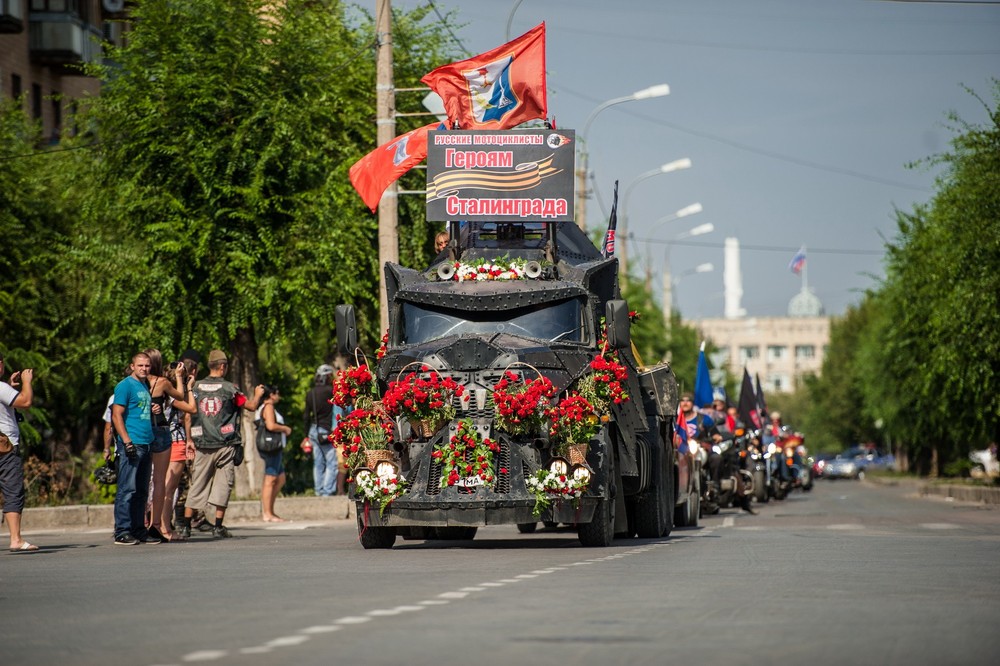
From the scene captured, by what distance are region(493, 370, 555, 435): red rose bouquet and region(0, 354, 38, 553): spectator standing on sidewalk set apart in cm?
469

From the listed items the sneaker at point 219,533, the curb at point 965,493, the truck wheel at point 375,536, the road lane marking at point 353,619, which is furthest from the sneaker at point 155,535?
the curb at point 965,493

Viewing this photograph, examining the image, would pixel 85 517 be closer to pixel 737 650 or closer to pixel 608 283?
pixel 608 283

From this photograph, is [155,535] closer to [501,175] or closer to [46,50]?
[501,175]

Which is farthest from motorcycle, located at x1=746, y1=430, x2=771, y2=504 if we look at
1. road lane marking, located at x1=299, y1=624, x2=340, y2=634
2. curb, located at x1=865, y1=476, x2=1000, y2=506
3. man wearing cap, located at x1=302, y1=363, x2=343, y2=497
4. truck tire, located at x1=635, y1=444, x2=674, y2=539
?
road lane marking, located at x1=299, y1=624, x2=340, y2=634

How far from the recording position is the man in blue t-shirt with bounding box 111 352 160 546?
1878cm

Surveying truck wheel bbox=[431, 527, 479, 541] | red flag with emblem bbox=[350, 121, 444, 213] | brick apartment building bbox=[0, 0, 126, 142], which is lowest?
truck wheel bbox=[431, 527, 479, 541]

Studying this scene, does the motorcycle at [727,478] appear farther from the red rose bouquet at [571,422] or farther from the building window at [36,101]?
the building window at [36,101]

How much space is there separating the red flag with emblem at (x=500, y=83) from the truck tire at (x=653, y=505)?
29.4 ft

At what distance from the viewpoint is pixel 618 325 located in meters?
18.3

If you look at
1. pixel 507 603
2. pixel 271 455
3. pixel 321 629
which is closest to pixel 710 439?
pixel 271 455

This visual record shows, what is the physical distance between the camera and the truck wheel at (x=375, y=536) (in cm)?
1808

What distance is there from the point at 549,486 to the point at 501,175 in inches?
179

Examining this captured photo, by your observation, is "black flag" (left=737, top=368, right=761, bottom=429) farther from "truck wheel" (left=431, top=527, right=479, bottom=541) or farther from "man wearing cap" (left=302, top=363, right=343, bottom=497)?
"truck wheel" (left=431, top=527, right=479, bottom=541)

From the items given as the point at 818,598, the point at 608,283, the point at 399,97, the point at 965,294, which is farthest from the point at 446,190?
the point at 965,294
